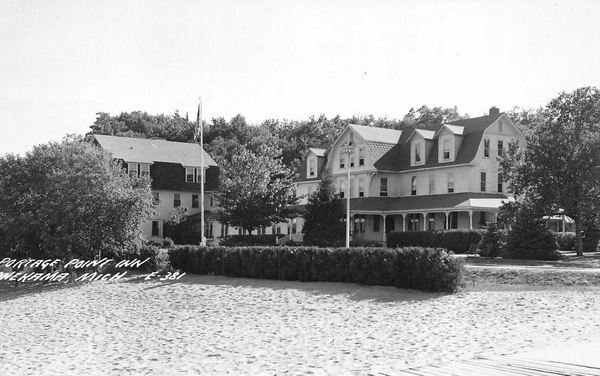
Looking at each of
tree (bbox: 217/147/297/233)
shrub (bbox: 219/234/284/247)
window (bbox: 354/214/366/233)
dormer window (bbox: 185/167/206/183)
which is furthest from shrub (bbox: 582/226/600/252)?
dormer window (bbox: 185/167/206/183)

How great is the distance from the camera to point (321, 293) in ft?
81.7

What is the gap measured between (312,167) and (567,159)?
30.9m

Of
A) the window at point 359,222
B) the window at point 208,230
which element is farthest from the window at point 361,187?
the window at point 208,230

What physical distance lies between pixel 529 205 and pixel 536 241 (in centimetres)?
319

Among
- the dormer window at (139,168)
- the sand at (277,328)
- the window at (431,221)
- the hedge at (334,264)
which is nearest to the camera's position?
the sand at (277,328)

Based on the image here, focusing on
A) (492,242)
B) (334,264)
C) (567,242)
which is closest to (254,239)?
(492,242)

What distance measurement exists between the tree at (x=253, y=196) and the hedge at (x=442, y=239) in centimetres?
1010

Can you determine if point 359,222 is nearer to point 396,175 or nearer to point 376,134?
point 396,175

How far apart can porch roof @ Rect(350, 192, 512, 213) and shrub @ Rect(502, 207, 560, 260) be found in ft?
35.1

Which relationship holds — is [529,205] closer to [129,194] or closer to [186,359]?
[129,194]

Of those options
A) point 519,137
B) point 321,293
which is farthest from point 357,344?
point 519,137

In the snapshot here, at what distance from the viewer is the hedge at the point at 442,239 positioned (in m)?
45.8

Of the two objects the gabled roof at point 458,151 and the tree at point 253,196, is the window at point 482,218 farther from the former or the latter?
the tree at point 253,196

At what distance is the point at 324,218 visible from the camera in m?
50.8
